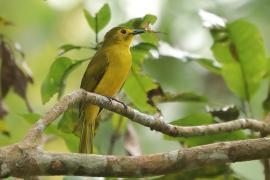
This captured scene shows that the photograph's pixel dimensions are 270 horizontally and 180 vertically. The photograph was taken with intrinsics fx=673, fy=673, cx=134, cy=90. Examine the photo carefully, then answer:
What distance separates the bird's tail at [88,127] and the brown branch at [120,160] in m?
1.15

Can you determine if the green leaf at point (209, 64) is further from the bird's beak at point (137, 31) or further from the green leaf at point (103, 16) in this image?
the green leaf at point (103, 16)

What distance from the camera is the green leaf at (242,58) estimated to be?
415cm

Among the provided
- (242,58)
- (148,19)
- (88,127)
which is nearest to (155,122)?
(148,19)

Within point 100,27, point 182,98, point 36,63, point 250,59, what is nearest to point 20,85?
point 100,27

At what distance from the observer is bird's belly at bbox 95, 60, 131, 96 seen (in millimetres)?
4211

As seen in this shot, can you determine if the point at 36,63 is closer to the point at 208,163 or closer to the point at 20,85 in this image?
the point at 20,85

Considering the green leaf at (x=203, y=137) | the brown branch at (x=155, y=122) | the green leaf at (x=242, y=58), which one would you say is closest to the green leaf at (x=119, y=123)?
the green leaf at (x=203, y=137)

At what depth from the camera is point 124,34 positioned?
14.9ft

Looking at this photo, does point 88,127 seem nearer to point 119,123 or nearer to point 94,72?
point 119,123

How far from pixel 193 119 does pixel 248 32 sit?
71cm

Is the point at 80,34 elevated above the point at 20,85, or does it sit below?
below

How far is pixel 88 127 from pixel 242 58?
1.05m

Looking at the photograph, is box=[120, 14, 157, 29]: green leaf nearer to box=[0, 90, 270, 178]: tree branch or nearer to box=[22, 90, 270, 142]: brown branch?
box=[22, 90, 270, 142]: brown branch

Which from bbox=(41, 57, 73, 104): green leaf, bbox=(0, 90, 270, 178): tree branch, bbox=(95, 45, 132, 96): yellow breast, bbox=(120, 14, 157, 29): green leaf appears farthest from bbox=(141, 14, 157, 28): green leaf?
bbox=(0, 90, 270, 178): tree branch
